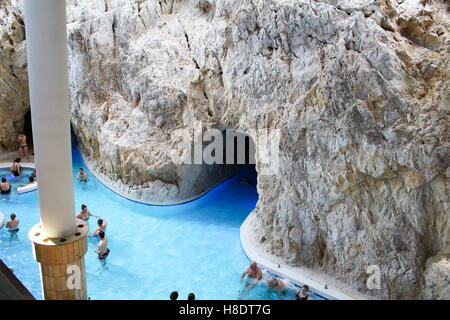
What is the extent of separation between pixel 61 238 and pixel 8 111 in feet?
45.6

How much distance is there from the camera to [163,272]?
29.8ft

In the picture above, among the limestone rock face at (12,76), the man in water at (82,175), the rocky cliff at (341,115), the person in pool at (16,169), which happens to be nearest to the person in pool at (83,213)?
the rocky cliff at (341,115)

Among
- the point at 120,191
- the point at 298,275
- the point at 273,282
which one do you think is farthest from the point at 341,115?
the point at 120,191

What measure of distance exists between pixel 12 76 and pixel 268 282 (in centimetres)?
1449

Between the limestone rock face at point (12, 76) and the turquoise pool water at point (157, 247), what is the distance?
4.81 metres

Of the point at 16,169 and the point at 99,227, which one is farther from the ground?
the point at 16,169

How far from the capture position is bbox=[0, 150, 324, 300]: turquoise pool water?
852cm

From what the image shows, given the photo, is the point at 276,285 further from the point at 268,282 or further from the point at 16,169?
the point at 16,169

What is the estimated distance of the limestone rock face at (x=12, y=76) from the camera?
51.4ft

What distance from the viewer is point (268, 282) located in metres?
8.55

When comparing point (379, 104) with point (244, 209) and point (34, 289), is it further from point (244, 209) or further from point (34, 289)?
point (34, 289)

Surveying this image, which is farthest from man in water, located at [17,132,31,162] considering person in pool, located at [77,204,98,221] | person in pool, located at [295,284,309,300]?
person in pool, located at [295,284,309,300]

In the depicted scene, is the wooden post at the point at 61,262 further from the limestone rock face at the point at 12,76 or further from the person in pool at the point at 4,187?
the limestone rock face at the point at 12,76

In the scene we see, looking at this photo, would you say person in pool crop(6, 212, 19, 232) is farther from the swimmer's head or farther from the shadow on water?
the swimmer's head
